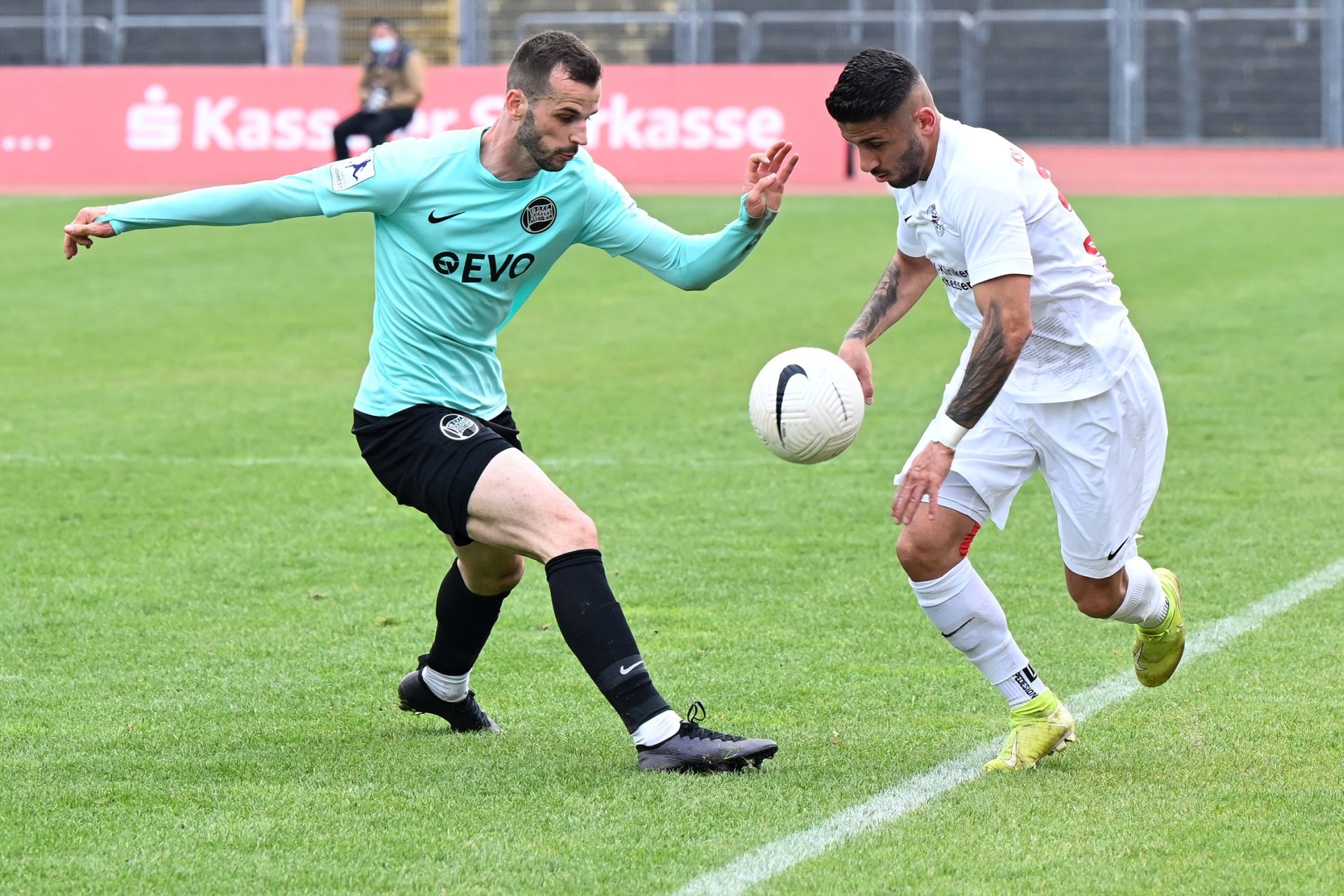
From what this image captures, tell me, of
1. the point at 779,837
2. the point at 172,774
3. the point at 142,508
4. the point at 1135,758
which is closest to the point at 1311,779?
the point at 1135,758

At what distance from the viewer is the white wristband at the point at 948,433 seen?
485 cm

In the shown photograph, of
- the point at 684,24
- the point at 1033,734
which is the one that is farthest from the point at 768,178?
the point at 684,24

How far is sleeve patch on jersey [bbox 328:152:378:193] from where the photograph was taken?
5359 millimetres

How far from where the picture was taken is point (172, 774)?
17.2 ft

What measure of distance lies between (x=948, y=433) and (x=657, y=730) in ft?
3.62

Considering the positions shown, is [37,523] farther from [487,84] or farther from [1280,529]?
[487,84]

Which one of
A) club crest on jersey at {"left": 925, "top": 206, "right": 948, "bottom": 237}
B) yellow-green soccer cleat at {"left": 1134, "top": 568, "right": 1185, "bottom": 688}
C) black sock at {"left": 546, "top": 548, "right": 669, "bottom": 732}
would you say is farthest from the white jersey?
black sock at {"left": 546, "top": 548, "right": 669, "bottom": 732}

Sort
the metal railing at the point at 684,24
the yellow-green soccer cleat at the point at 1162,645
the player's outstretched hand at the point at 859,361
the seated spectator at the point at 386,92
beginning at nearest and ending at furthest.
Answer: the player's outstretched hand at the point at 859,361 < the yellow-green soccer cleat at the point at 1162,645 < the seated spectator at the point at 386,92 < the metal railing at the point at 684,24

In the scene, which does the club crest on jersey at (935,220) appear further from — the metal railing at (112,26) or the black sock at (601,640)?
the metal railing at (112,26)

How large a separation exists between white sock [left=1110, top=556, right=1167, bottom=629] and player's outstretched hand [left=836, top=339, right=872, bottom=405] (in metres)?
0.89

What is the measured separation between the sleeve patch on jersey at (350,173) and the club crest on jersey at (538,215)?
1.43 ft

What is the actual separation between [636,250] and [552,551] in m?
1.06

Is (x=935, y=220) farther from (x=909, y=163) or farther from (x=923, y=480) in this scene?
(x=923, y=480)

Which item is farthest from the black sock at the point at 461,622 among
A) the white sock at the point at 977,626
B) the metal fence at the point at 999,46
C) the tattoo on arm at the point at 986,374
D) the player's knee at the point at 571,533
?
the metal fence at the point at 999,46
